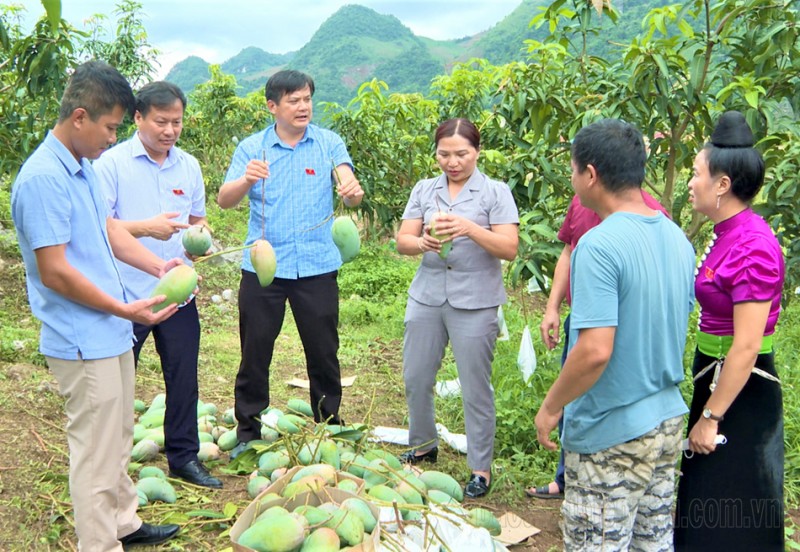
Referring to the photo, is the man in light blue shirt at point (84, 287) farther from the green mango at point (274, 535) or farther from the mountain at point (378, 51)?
the mountain at point (378, 51)

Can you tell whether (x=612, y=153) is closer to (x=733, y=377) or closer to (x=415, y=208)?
(x=733, y=377)

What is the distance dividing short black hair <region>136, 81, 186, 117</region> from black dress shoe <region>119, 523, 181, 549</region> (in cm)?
139

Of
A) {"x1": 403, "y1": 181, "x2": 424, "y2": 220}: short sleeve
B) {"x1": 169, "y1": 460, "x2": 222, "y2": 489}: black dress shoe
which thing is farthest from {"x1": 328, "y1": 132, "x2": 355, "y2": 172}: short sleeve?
{"x1": 169, "y1": 460, "x2": 222, "y2": 489}: black dress shoe

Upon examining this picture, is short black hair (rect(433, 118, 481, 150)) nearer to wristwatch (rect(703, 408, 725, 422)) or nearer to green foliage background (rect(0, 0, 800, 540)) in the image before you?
green foliage background (rect(0, 0, 800, 540))

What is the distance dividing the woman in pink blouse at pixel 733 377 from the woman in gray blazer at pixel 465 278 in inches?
31.7

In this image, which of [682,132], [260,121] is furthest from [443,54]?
[682,132]

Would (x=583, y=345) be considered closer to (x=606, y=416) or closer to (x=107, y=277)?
(x=606, y=416)

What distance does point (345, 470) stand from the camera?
8.13 feet

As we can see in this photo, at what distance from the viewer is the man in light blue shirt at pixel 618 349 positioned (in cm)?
164

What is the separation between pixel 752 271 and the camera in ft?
6.11

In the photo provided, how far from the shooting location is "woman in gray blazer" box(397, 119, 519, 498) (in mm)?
2686

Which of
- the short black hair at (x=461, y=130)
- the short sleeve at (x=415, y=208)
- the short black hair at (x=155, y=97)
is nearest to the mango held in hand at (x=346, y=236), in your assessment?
the short sleeve at (x=415, y=208)

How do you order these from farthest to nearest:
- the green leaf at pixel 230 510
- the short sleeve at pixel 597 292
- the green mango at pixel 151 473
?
the green mango at pixel 151 473 → the green leaf at pixel 230 510 → the short sleeve at pixel 597 292

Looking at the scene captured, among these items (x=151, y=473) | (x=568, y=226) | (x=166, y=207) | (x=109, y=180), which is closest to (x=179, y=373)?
(x=151, y=473)
